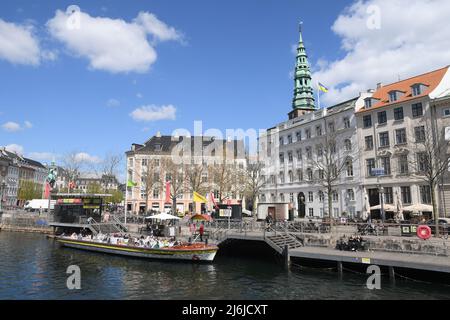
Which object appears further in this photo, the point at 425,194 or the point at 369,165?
the point at 369,165

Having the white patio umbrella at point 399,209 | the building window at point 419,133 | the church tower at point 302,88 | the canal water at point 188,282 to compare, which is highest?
the church tower at point 302,88

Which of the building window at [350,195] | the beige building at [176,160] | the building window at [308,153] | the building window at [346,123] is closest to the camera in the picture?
the building window at [350,195]

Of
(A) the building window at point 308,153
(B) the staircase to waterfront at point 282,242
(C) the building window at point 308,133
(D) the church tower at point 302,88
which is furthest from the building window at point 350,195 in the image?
(B) the staircase to waterfront at point 282,242

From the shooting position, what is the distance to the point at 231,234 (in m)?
33.3

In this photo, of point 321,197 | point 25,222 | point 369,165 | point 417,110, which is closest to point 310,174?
point 321,197

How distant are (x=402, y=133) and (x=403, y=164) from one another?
416 cm

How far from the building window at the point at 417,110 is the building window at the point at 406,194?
31.2 ft

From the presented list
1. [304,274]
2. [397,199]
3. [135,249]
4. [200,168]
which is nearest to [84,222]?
[135,249]

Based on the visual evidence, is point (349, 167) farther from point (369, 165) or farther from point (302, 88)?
point (302, 88)

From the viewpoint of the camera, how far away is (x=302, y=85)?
68.9 metres

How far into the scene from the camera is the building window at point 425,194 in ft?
138

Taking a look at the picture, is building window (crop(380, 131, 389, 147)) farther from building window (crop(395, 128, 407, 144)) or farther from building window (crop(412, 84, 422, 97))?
building window (crop(412, 84, 422, 97))

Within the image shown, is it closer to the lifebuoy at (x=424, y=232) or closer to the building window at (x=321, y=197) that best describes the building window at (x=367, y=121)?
the building window at (x=321, y=197)

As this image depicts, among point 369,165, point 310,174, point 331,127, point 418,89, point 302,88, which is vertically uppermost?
point 302,88
